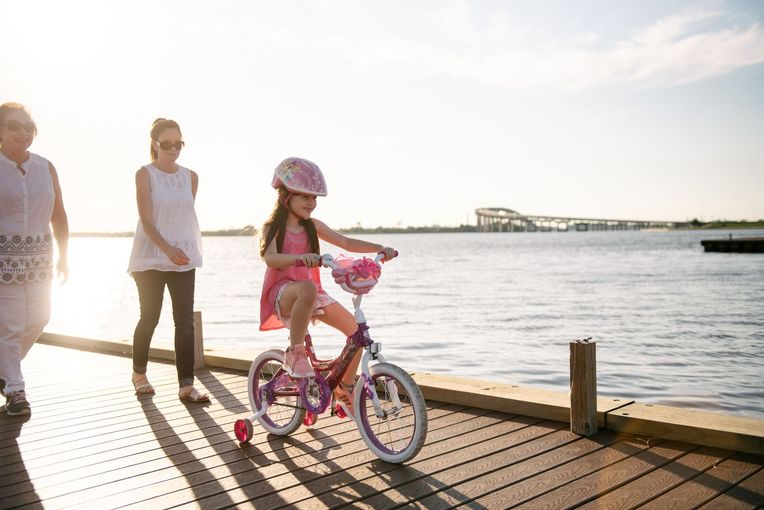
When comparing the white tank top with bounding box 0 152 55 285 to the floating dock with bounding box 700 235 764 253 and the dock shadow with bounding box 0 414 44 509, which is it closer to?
the dock shadow with bounding box 0 414 44 509

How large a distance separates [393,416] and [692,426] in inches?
67.1

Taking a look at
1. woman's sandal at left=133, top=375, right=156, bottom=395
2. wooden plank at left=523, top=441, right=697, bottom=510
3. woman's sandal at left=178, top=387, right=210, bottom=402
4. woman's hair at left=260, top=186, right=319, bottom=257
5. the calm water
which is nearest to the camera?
wooden plank at left=523, top=441, right=697, bottom=510

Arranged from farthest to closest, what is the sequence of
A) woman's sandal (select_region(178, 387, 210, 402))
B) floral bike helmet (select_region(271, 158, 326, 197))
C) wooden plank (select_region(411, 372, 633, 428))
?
woman's sandal (select_region(178, 387, 210, 402))
wooden plank (select_region(411, 372, 633, 428))
floral bike helmet (select_region(271, 158, 326, 197))

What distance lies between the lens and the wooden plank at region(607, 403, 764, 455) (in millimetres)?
3904

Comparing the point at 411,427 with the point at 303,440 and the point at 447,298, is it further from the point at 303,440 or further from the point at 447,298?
the point at 447,298

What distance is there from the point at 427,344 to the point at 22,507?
13.0 meters

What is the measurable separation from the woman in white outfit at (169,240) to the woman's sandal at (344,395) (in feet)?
5.62

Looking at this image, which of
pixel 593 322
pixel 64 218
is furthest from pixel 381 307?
pixel 64 218

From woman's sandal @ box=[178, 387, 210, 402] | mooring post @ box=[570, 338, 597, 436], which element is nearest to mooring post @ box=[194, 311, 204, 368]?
woman's sandal @ box=[178, 387, 210, 402]

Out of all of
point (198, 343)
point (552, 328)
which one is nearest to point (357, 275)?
point (198, 343)

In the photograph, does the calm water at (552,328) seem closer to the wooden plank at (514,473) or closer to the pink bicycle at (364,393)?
the pink bicycle at (364,393)

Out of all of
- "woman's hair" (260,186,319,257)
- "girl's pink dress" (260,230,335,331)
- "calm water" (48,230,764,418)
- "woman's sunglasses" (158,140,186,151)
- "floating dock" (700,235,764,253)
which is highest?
"woman's sunglasses" (158,140,186,151)

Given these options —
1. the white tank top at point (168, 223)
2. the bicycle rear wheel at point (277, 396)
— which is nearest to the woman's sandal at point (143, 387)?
the white tank top at point (168, 223)

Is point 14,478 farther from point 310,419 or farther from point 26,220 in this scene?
point 26,220
